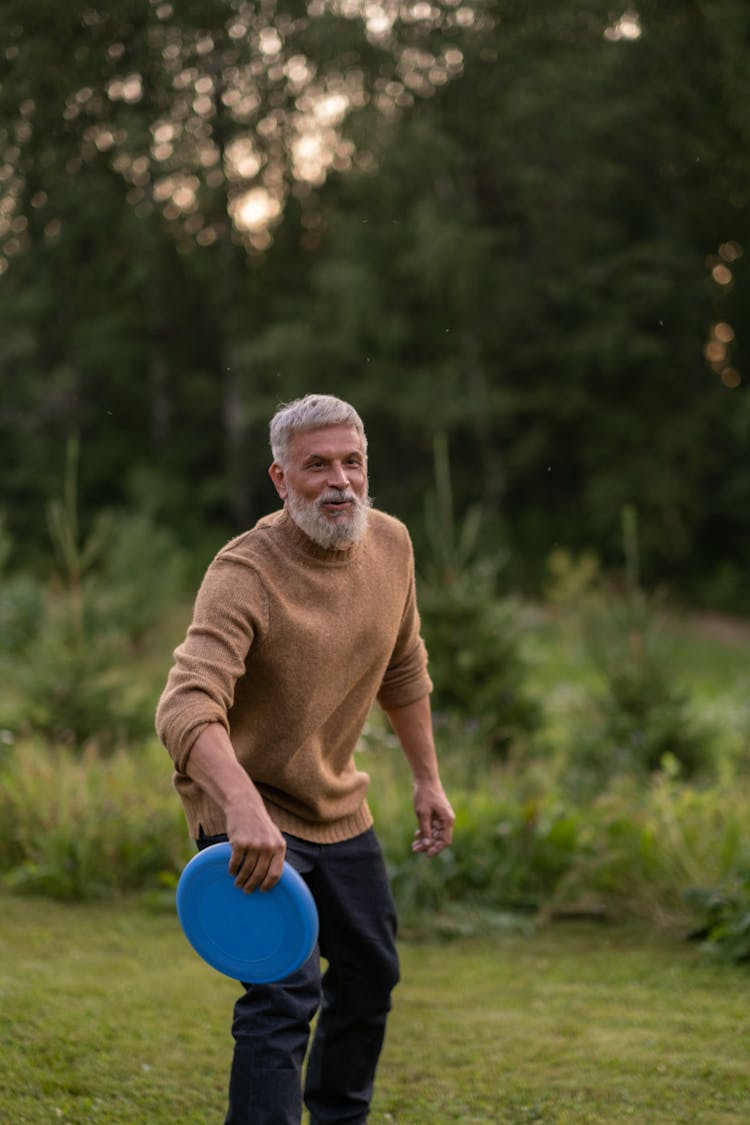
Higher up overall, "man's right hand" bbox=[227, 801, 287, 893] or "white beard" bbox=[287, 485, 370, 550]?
"white beard" bbox=[287, 485, 370, 550]

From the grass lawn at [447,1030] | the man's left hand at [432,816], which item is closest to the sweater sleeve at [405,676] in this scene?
the man's left hand at [432,816]

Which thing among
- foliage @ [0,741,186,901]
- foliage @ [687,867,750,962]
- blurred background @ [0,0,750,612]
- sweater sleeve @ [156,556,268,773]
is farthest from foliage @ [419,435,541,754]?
blurred background @ [0,0,750,612]

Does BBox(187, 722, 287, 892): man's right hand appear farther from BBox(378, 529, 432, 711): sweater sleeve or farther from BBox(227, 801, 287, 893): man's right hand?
BBox(378, 529, 432, 711): sweater sleeve

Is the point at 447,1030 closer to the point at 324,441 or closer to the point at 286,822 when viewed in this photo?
the point at 286,822

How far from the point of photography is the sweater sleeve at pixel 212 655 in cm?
258

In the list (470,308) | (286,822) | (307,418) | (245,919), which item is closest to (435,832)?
(286,822)

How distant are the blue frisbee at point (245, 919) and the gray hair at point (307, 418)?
0.94 m

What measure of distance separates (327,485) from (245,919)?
953 millimetres

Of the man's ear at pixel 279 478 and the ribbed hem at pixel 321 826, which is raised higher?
the man's ear at pixel 279 478

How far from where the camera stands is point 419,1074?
3.99 metres

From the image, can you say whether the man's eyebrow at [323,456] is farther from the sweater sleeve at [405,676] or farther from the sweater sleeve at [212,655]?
the sweater sleeve at [405,676]

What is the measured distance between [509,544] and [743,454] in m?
5.23

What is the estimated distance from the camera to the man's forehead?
299cm

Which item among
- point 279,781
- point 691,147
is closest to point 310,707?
point 279,781
